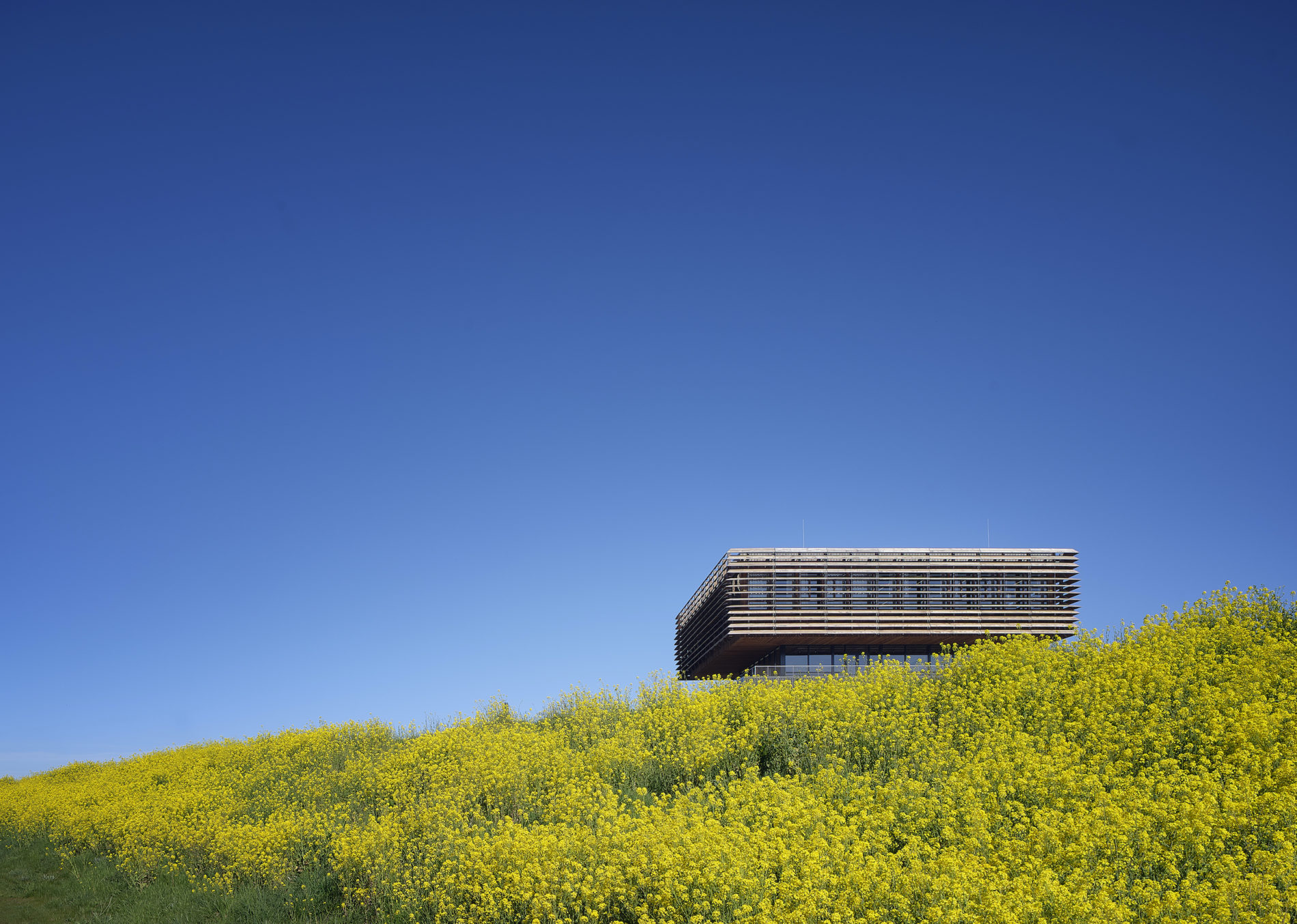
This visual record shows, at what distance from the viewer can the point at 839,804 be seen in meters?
8.72

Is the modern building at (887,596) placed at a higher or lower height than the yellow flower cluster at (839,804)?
higher

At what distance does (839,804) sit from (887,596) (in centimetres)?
2791

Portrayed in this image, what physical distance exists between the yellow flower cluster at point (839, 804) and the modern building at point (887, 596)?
2002 centimetres

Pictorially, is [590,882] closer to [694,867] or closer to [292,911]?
[694,867]

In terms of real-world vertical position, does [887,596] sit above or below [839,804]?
above

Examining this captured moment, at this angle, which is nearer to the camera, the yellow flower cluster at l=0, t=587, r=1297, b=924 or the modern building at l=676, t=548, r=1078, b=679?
the yellow flower cluster at l=0, t=587, r=1297, b=924

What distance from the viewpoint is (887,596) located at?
3531cm

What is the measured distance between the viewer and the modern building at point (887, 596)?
35.0 m

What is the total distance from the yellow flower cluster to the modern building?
20.0 metres

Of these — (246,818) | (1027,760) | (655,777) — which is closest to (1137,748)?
(1027,760)

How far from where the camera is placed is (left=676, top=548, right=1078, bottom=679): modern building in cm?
3497

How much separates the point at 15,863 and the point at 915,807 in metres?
18.0

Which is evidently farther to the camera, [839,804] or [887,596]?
[887,596]

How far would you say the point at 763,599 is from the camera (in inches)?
1389
